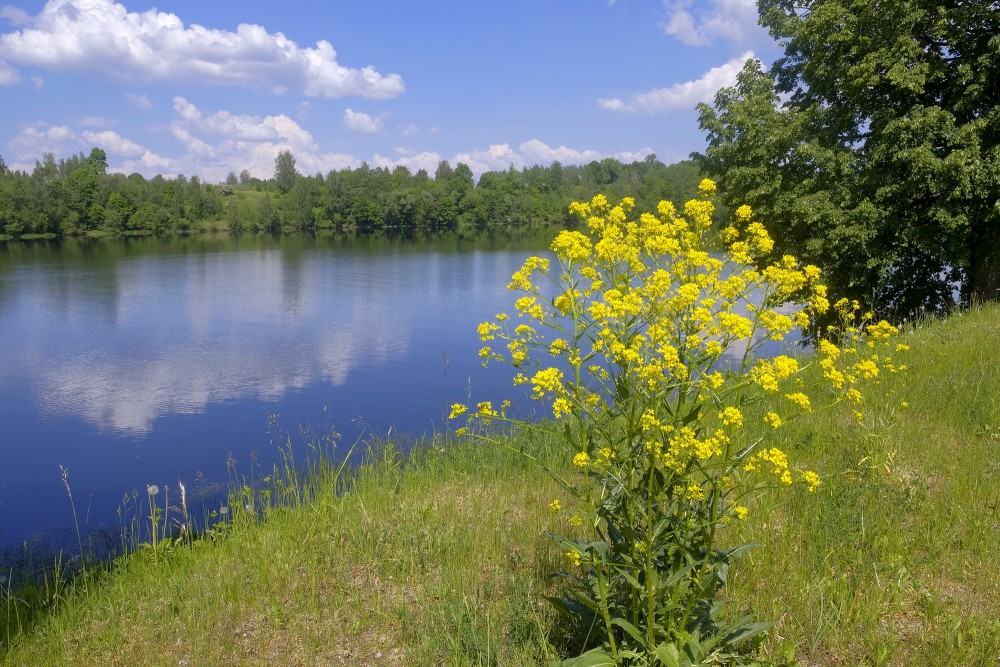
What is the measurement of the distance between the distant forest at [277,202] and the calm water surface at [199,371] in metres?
43.0

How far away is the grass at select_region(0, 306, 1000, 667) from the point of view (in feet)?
10.2

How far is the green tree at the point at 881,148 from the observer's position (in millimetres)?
11203

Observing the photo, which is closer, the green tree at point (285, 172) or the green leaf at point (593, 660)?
the green leaf at point (593, 660)

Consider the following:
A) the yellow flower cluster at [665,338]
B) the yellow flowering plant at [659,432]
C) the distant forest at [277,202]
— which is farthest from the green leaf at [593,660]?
the distant forest at [277,202]

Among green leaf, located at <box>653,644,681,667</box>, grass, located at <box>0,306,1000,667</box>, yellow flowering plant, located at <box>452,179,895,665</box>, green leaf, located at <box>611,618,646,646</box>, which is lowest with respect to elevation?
grass, located at <box>0,306,1000,667</box>

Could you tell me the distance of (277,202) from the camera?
92.4m

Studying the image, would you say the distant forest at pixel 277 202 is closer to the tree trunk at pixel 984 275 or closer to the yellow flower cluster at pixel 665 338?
the tree trunk at pixel 984 275

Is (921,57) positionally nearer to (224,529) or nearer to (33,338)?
(224,529)

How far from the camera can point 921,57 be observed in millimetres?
12203

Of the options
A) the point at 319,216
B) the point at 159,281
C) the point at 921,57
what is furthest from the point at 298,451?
the point at 319,216

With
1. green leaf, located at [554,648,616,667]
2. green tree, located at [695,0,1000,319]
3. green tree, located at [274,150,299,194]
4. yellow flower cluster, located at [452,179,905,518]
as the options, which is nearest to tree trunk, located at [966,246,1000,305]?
green tree, located at [695,0,1000,319]

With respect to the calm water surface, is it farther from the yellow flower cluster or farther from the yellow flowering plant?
the yellow flowering plant

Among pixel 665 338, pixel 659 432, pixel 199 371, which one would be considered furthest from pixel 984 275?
pixel 199 371

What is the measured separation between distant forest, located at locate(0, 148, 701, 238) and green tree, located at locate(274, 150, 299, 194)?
0.80ft
